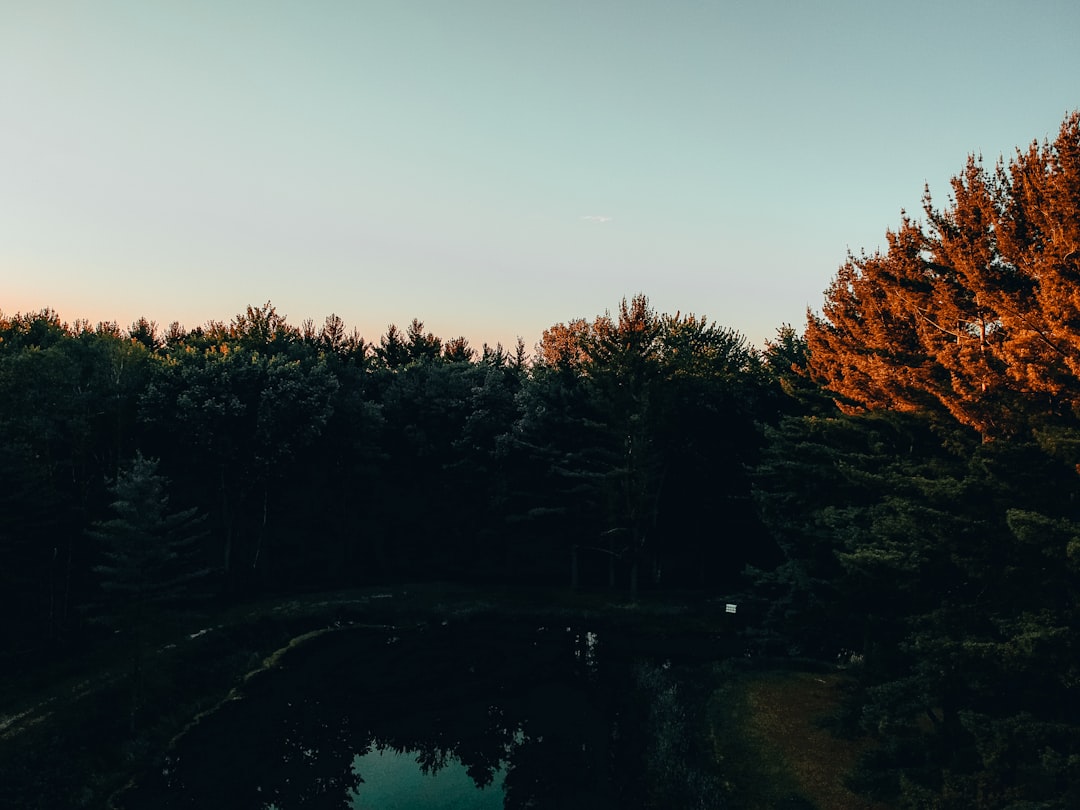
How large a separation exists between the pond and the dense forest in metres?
7.03

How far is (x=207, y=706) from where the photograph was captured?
28500 millimetres

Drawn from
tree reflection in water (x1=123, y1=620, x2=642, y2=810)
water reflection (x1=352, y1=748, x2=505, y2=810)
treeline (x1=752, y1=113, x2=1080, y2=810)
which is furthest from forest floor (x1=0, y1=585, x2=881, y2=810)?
water reflection (x1=352, y1=748, x2=505, y2=810)

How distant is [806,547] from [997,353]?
15752mm

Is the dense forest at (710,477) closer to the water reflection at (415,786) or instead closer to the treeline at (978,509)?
the treeline at (978,509)

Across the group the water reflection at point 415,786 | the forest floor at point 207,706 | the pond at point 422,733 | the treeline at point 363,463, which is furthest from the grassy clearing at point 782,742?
Answer: the treeline at point 363,463

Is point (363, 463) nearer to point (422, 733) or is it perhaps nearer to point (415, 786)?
point (422, 733)

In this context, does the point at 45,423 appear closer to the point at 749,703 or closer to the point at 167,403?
the point at 167,403

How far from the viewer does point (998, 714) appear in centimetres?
1752

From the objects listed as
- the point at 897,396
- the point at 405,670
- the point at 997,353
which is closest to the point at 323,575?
the point at 405,670

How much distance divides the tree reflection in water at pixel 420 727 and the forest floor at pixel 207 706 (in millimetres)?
1696

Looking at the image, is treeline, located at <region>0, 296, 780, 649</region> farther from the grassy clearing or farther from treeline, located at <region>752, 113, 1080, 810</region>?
treeline, located at <region>752, 113, 1080, 810</region>

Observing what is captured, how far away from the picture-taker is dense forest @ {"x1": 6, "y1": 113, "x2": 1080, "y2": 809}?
17281 millimetres

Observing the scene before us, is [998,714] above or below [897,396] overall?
below

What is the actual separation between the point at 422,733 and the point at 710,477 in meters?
32.0
